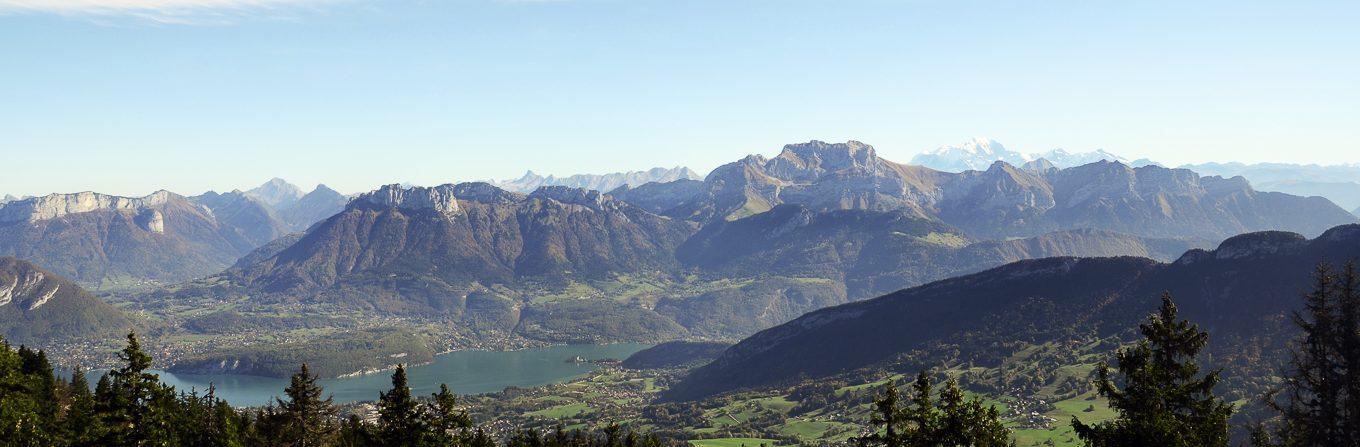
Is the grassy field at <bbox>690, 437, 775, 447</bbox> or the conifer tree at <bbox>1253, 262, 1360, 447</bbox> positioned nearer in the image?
the conifer tree at <bbox>1253, 262, 1360, 447</bbox>

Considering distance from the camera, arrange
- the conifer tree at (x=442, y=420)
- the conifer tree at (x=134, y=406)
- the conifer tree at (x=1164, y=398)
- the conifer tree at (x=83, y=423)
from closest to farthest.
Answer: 1. the conifer tree at (x=1164, y=398)
2. the conifer tree at (x=442, y=420)
3. the conifer tree at (x=134, y=406)
4. the conifer tree at (x=83, y=423)

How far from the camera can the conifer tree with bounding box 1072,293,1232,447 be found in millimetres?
31938

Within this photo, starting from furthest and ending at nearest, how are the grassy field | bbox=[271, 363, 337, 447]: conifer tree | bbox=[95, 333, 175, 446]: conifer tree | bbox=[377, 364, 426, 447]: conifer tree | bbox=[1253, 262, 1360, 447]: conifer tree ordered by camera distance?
the grassy field → bbox=[271, 363, 337, 447]: conifer tree → bbox=[95, 333, 175, 446]: conifer tree → bbox=[377, 364, 426, 447]: conifer tree → bbox=[1253, 262, 1360, 447]: conifer tree

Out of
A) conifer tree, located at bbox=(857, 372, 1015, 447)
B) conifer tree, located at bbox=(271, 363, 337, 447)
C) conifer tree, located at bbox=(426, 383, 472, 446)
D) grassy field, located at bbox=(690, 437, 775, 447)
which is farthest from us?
grassy field, located at bbox=(690, 437, 775, 447)

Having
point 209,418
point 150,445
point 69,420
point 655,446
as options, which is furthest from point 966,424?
point 69,420

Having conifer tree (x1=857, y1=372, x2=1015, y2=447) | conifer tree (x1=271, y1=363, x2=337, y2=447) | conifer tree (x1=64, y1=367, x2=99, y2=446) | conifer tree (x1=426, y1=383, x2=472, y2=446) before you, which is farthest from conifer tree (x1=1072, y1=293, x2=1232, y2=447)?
conifer tree (x1=271, y1=363, x2=337, y2=447)

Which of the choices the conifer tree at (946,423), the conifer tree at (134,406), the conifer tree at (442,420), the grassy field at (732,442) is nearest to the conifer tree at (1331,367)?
the conifer tree at (946,423)

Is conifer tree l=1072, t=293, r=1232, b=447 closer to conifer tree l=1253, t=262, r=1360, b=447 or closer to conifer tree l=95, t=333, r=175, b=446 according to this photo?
conifer tree l=1253, t=262, r=1360, b=447

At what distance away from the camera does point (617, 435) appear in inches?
2901

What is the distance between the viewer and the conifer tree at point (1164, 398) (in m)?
31.9

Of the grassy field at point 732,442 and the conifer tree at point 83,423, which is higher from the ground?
the conifer tree at point 83,423

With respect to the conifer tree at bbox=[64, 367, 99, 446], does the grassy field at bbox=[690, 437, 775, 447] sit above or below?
below

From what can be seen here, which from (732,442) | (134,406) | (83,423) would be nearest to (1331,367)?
(134,406)

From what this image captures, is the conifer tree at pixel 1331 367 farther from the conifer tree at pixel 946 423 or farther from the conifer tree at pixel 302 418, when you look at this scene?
the conifer tree at pixel 302 418
